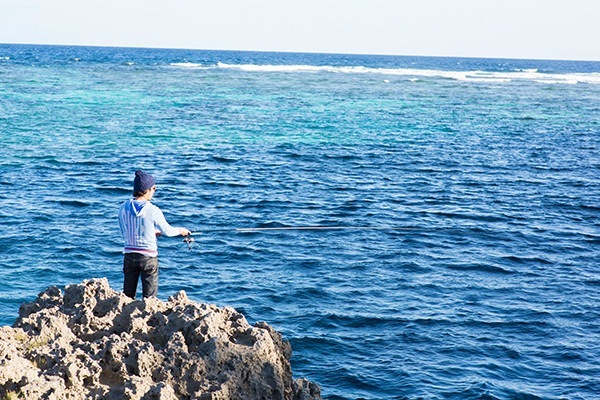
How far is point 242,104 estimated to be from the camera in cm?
4562

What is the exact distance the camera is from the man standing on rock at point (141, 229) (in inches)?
325

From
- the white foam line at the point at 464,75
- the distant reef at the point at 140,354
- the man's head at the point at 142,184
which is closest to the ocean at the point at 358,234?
the man's head at the point at 142,184

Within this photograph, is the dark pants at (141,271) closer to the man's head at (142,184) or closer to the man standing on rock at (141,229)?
the man standing on rock at (141,229)

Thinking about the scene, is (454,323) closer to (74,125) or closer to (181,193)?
(181,193)

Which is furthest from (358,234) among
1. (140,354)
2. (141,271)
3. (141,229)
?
(140,354)

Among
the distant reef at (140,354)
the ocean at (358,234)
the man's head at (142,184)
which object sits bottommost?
the ocean at (358,234)

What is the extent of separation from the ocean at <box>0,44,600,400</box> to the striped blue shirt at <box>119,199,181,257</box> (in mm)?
1838

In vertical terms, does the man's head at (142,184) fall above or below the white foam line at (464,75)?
below

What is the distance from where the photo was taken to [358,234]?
665 inches

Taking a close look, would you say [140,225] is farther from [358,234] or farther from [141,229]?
[358,234]

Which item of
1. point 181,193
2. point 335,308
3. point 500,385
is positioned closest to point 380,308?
point 335,308

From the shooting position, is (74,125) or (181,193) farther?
(74,125)

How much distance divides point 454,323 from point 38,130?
23.6m

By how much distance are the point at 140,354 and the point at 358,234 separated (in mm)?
10923
